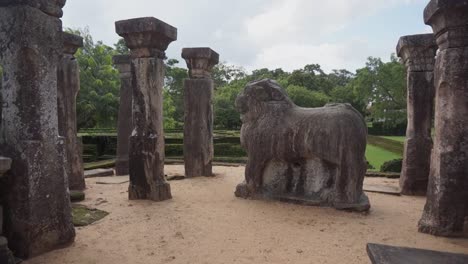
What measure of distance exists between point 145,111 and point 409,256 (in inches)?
192

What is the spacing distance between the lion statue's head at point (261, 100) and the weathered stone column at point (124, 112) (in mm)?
3762

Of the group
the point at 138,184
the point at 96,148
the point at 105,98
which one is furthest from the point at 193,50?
the point at 105,98

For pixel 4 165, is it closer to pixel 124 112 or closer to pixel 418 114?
pixel 124 112

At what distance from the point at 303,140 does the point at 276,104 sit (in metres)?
0.91

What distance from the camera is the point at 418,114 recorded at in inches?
285

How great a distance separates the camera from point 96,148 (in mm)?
13164

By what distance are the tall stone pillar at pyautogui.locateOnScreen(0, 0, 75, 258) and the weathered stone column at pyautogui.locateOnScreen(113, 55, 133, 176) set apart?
18.3ft

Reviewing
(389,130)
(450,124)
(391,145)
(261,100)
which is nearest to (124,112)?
(261,100)

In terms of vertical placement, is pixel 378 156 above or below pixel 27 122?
below

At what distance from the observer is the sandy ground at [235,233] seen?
12.7 feet

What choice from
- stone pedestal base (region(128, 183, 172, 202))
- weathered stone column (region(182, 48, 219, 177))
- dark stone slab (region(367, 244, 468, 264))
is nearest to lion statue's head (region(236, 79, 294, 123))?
stone pedestal base (region(128, 183, 172, 202))

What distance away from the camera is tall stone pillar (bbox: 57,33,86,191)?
7.03 meters

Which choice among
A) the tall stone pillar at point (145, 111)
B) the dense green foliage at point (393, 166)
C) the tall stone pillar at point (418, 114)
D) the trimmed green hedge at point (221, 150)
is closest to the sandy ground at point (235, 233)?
the tall stone pillar at point (145, 111)

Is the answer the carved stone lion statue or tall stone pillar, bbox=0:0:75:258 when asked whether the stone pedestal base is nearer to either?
the carved stone lion statue
